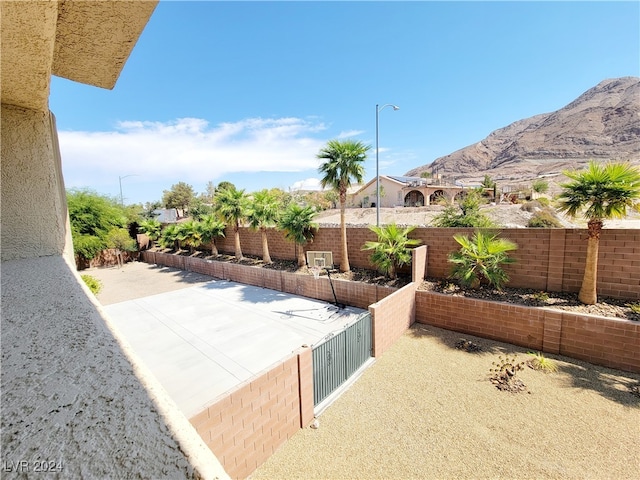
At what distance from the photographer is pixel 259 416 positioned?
14.2 ft

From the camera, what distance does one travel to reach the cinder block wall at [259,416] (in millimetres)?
3838

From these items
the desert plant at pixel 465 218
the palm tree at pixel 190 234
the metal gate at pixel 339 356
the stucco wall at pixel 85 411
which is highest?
the desert plant at pixel 465 218

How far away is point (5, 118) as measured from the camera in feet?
7.67

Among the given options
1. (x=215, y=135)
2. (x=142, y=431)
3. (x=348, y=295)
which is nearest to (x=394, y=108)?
(x=348, y=295)

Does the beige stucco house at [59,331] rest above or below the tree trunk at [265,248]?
above

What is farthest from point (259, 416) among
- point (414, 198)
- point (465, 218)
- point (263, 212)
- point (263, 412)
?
point (414, 198)

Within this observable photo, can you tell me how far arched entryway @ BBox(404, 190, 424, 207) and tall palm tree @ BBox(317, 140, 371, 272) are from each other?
102 feet

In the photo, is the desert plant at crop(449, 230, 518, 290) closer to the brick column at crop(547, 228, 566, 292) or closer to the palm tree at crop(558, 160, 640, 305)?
the brick column at crop(547, 228, 566, 292)

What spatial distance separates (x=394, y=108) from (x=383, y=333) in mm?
11492

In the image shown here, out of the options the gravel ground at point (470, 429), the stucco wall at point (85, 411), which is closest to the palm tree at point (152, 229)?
the gravel ground at point (470, 429)

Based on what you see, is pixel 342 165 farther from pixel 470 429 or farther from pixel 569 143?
pixel 569 143

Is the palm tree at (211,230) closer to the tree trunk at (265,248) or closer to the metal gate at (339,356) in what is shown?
the tree trunk at (265,248)

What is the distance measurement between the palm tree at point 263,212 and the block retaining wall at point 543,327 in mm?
8320

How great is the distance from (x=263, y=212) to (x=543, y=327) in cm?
1167
